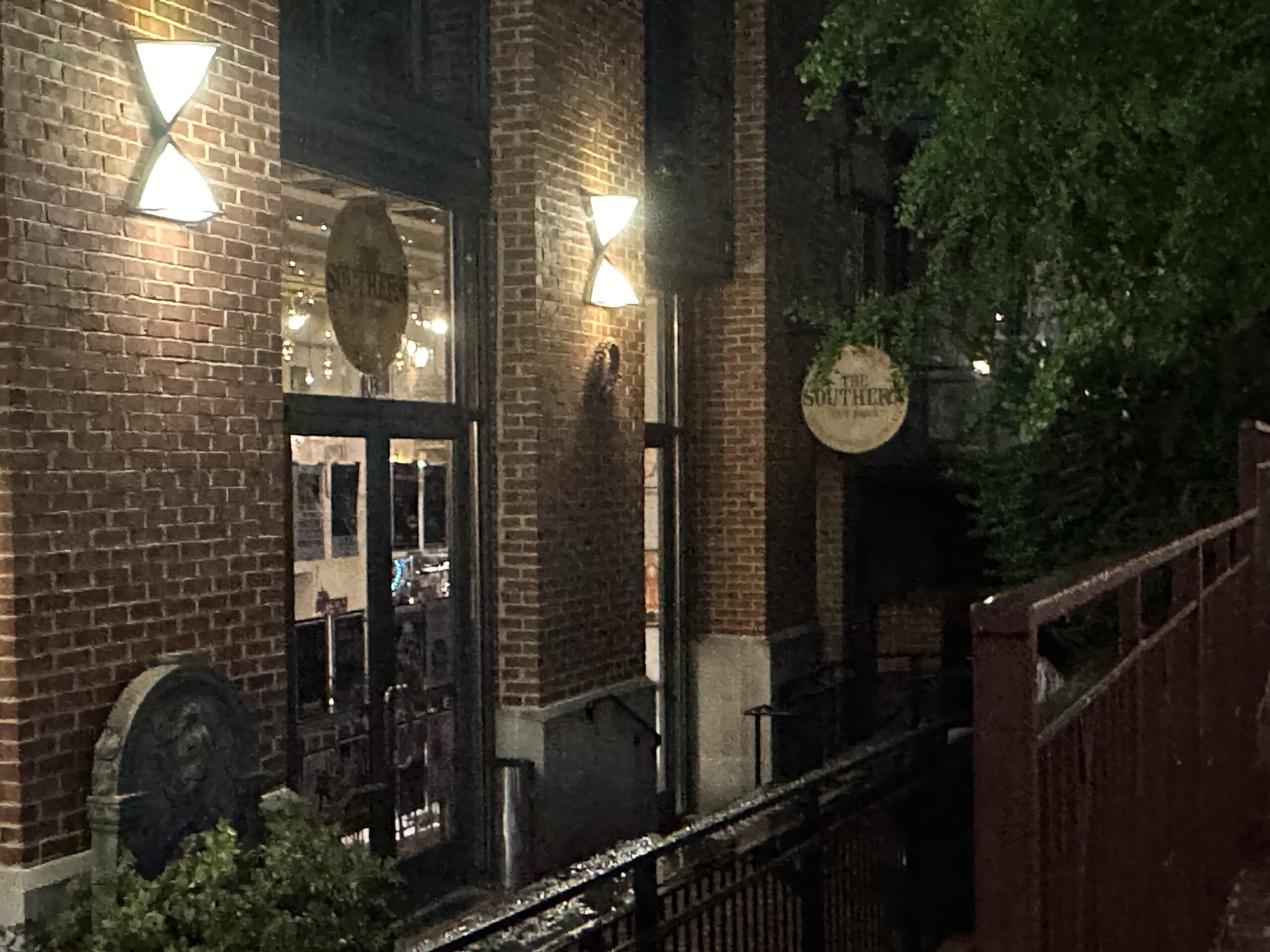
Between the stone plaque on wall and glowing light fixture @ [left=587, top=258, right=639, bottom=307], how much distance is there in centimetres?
376

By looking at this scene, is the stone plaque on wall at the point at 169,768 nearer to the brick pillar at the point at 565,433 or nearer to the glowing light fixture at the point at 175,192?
the glowing light fixture at the point at 175,192

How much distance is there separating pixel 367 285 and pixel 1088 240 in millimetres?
4372

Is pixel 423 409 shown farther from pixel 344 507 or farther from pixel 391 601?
pixel 391 601

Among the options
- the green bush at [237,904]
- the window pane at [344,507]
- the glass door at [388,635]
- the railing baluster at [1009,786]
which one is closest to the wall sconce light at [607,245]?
the glass door at [388,635]

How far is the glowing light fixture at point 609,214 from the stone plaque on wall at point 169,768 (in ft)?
13.2

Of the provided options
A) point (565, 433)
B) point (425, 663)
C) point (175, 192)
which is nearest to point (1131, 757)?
point (175, 192)

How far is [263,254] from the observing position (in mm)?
5734

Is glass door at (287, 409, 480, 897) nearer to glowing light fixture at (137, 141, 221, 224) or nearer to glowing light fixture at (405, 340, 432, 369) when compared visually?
glowing light fixture at (405, 340, 432, 369)

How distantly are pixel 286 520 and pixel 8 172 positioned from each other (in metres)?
2.25

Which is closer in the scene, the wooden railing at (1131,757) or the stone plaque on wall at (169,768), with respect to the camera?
the wooden railing at (1131,757)

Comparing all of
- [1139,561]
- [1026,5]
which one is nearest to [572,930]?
[1139,561]

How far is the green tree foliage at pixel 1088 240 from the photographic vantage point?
24.9 feet

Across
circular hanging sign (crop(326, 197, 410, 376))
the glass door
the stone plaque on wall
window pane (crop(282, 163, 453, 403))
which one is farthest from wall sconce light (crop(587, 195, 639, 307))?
the stone plaque on wall

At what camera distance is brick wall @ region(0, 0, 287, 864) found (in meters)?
4.57
